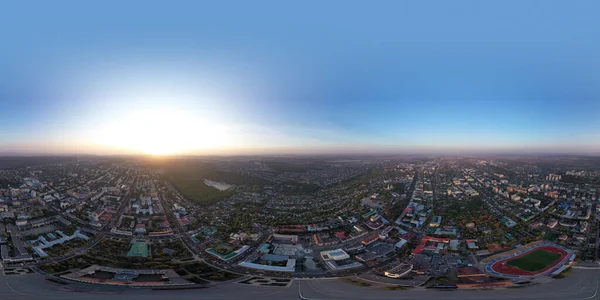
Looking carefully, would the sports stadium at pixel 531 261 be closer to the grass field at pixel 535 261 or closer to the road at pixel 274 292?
the grass field at pixel 535 261

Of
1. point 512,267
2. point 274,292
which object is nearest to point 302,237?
point 274,292

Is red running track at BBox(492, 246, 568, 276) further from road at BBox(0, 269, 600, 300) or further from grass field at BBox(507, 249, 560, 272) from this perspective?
road at BBox(0, 269, 600, 300)

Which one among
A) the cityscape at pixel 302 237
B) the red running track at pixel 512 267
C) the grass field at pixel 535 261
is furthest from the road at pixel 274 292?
the grass field at pixel 535 261

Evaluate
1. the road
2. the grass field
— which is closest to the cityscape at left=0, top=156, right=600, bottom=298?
the grass field

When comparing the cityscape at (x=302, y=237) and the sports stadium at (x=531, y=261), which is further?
the sports stadium at (x=531, y=261)

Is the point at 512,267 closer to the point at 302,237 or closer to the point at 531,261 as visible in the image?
the point at 531,261

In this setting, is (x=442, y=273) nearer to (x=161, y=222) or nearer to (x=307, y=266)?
(x=307, y=266)
